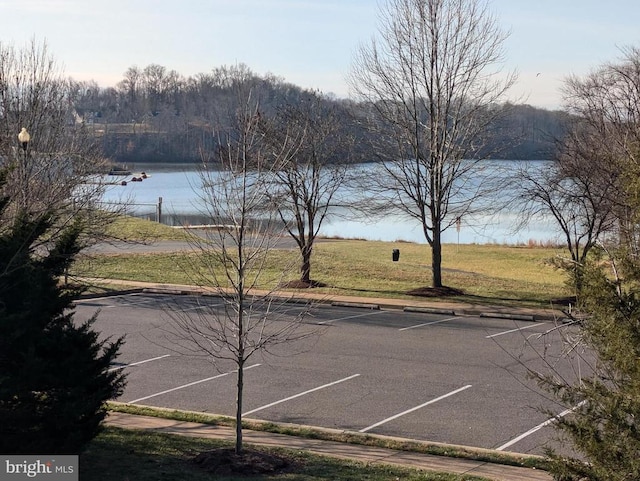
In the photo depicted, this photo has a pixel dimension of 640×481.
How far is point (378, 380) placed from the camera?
1473 centimetres

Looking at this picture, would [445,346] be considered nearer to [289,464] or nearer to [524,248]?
[289,464]

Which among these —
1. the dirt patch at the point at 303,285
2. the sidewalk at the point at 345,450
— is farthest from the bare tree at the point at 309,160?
the sidewalk at the point at 345,450

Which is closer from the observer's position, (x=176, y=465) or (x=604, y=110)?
(x=176, y=465)

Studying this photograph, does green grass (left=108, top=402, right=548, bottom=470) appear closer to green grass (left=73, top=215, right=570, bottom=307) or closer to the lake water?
green grass (left=73, top=215, right=570, bottom=307)

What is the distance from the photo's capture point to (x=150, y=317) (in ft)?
70.5

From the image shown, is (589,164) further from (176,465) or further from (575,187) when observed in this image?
(176,465)

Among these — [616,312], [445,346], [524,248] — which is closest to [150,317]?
[445,346]

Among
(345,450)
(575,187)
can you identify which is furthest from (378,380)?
(575,187)

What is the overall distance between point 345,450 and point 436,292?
51.3 ft

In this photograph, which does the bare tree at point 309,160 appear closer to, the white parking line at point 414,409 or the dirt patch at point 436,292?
the dirt patch at point 436,292

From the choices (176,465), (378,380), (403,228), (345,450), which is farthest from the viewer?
(403,228)

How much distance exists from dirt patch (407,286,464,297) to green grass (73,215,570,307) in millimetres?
333

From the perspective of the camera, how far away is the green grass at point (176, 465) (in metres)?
8.49

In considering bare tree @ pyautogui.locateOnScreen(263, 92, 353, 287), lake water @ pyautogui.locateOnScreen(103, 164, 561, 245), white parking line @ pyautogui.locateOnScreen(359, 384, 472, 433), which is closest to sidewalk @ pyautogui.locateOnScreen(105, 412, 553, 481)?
white parking line @ pyautogui.locateOnScreen(359, 384, 472, 433)
